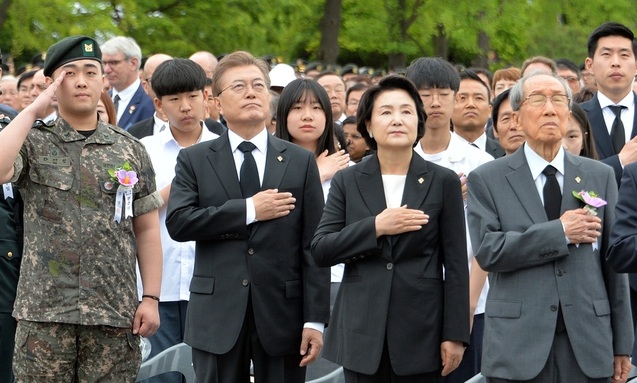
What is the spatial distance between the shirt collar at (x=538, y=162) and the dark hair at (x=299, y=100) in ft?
6.98

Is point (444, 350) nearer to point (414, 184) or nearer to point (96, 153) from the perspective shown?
point (414, 184)

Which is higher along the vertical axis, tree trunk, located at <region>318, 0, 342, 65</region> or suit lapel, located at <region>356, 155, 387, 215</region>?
tree trunk, located at <region>318, 0, 342, 65</region>

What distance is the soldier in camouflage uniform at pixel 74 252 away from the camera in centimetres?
606

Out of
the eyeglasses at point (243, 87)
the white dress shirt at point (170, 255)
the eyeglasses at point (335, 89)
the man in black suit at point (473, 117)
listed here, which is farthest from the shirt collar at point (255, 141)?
the eyeglasses at point (335, 89)

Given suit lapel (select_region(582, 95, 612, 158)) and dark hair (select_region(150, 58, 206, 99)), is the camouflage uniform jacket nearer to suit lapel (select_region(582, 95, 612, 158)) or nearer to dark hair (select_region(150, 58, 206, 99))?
dark hair (select_region(150, 58, 206, 99))

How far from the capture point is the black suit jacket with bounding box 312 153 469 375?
19.4ft

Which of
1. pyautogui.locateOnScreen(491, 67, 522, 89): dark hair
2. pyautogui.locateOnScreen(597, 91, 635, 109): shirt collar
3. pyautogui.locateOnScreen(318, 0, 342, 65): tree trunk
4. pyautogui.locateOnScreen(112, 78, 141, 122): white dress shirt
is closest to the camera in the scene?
pyautogui.locateOnScreen(597, 91, 635, 109): shirt collar

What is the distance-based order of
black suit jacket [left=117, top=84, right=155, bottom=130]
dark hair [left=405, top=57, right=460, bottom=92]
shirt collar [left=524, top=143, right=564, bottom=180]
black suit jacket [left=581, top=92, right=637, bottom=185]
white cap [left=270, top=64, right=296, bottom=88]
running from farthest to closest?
1. black suit jacket [left=117, top=84, right=155, bottom=130]
2. white cap [left=270, top=64, right=296, bottom=88]
3. black suit jacket [left=581, top=92, right=637, bottom=185]
4. dark hair [left=405, top=57, right=460, bottom=92]
5. shirt collar [left=524, top=143, right=564, bottom=180]

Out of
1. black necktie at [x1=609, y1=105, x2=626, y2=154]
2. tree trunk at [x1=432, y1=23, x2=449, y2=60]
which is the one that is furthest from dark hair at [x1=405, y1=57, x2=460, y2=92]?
tree trunk at [x1=432, y1=23, x2=449, y2=60]

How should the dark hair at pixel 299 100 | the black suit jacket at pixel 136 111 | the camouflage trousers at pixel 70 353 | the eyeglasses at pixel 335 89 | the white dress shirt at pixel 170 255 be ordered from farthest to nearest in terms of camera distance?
the eyeglasses at pixel 335 89 → the black suit jacket at pixel 136 111 → the dark hair at pixel 299 100 → the white dress shirt at pixel 170 255 → the camouflage trousers at pixel 70 353

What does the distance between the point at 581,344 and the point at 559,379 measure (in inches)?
8.5

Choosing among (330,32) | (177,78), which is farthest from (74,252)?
(330,32)

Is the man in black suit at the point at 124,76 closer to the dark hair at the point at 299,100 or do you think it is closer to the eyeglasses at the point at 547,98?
the dark hair at the point at 299,100

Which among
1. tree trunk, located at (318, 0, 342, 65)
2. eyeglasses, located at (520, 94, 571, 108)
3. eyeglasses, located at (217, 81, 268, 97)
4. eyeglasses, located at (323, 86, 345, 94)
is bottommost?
eyeglasses, located at (520, 94, 571, 108)
